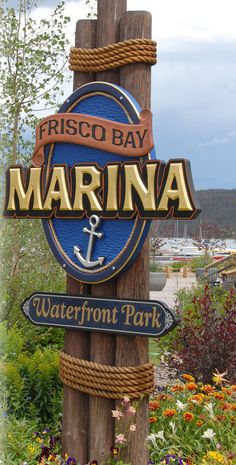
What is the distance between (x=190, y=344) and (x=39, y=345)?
4.95 ft

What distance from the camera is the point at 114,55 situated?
4660 mm

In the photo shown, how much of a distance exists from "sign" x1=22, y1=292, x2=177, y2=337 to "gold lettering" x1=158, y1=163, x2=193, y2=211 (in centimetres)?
60

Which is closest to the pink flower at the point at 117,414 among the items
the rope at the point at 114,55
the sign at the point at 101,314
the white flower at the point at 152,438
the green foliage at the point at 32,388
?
the white flower at the point at 152,438

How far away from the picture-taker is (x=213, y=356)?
6.89 meters

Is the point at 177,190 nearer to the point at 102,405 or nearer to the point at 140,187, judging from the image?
the point at 140,187

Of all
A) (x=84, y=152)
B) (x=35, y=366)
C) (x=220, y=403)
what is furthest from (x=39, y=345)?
(x=84, y=152)

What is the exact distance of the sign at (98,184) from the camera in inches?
170

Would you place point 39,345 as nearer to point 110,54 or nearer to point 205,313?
point 205,313

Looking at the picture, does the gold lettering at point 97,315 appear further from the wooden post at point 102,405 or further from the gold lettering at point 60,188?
the gold lettering at point 60,188

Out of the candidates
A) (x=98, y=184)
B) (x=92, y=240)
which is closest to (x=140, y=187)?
(x=98, y=184)

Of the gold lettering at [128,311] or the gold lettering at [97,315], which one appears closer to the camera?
the gold lettering at [128,311]

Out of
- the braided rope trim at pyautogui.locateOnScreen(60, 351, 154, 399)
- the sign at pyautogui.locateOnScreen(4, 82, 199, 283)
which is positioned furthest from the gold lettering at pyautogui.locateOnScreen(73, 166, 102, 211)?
the braided rope trim at pyautogui.locateOnScreen(60, 351, 154, 399)

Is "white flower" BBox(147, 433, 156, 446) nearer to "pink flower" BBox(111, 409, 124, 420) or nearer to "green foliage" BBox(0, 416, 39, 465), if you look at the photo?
"pink flower" BBox(111, 409, 124, 420)

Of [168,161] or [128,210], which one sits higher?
[168,161]
